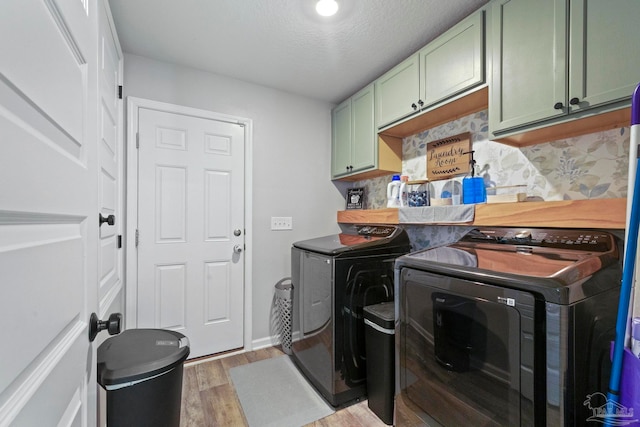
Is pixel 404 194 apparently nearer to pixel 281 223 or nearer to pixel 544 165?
pixel 544 165

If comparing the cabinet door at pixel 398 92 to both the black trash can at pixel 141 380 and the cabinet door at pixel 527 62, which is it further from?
the black trash can at pixel 141 380

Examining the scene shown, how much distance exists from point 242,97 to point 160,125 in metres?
0.75

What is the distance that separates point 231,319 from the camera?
2.51 m

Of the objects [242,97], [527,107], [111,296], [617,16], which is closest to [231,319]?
[111,296]

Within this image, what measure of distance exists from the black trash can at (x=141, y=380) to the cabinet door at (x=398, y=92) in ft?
6.65

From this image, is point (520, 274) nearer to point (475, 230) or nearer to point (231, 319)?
point (475, 230)

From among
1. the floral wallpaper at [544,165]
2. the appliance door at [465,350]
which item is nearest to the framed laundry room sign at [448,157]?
the floral wallpaper at [544,165]

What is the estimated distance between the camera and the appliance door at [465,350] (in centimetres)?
98

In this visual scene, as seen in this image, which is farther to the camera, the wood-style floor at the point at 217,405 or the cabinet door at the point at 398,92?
the cabinet door at the point at 398,92

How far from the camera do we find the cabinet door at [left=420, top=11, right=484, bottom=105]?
1.57 meters

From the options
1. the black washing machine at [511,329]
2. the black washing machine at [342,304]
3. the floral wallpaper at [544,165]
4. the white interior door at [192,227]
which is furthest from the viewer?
the white interior door at [192,227]

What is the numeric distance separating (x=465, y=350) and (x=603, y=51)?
4.40 feet

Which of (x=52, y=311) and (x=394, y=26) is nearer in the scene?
(x=52, y=311)

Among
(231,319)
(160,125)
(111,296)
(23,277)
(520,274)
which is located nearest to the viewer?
(23,277)
